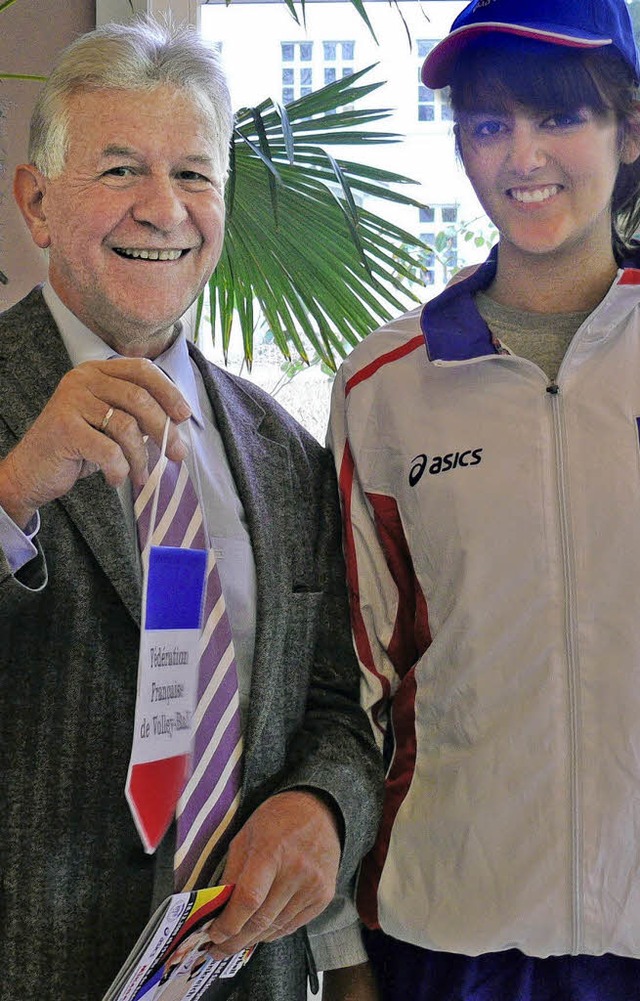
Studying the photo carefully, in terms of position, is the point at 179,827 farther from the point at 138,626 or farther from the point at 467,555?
the point at 467,555

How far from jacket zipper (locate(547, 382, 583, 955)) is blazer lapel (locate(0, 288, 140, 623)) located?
47 centimetres

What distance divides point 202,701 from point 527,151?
2.34 ft

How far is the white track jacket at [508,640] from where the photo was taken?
1175 mm

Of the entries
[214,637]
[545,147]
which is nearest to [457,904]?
[214,637]

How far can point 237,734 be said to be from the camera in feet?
3.94

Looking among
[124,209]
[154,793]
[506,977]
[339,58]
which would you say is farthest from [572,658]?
[339,58]

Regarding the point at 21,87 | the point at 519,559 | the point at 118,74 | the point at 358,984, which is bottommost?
the point at 358,984

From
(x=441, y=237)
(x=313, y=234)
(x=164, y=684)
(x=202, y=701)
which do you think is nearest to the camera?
(x=164, y=684)

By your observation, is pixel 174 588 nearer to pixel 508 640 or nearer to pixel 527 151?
pixel 508 640

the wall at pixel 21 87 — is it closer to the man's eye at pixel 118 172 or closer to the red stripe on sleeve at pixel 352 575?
the man's eye at pixel 118 172

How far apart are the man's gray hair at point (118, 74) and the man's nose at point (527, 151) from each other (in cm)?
37

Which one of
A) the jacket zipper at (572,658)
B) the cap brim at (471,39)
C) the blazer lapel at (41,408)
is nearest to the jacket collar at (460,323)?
the jacket zipper at (572,658)

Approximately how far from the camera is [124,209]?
4.24ft

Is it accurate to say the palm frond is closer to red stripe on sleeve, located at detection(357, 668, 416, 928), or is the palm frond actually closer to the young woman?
the young woman
